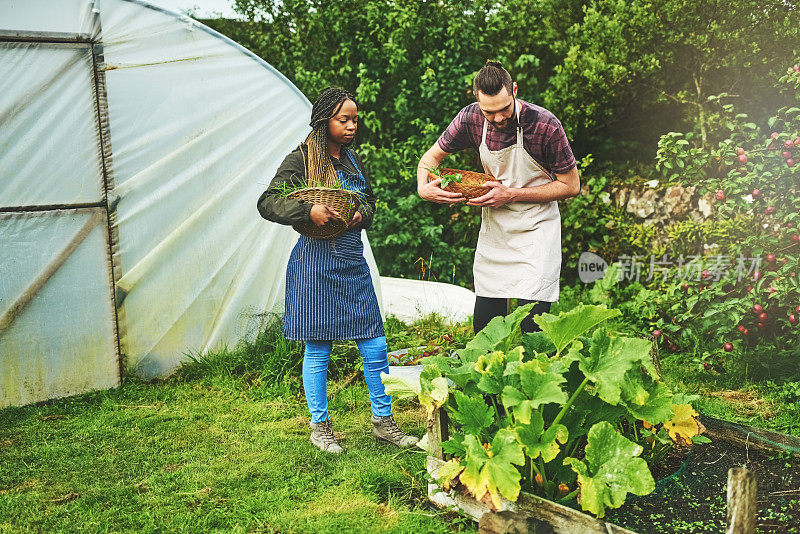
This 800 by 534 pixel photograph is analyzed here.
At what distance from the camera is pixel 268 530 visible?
8.79 ft

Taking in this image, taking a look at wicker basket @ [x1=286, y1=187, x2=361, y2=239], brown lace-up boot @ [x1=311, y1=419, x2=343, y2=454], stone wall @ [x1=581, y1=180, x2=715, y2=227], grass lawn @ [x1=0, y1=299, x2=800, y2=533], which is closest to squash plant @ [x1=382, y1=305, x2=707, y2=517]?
grass lawn @ [x1=0, y1=299, x2=800, y2=533]

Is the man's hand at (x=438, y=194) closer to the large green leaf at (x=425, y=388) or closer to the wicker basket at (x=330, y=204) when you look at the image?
the wicker basket at (x=330, y=204)

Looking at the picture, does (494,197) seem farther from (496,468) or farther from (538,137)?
(496,468)

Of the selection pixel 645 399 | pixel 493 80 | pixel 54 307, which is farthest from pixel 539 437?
pixel 54 307

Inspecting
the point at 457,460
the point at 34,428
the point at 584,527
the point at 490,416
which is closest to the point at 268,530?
the point at 457,460

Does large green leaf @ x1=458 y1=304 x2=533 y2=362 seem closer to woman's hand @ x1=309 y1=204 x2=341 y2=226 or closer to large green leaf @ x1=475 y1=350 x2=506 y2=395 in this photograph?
large green leaf @ x1=475 y1=350 x2=506 y2=395

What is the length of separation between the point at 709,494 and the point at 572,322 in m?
0.82

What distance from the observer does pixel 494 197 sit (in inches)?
133

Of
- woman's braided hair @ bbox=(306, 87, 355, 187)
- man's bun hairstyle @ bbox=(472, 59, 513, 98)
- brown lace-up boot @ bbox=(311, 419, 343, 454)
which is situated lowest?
brown lace-up boot @ bbox=(311, 419, 343, 454)

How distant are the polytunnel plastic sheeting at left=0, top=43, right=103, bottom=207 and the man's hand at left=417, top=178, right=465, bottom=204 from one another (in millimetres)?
2185

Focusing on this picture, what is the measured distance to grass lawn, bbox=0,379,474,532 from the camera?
2.77m

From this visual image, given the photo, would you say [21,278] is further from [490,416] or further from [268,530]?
[490,416]

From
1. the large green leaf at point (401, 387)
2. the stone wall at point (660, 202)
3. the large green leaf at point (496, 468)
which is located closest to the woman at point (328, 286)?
the large green leaf at point (401, 387)

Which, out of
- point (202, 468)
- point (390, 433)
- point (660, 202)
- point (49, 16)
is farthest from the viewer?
point (660, 202)
